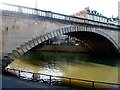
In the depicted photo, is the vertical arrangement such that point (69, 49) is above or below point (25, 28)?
below

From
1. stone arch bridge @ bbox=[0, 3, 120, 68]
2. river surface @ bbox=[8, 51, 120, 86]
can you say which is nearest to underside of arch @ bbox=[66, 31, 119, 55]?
river surface @ bbox=[8, 51, 120, 86]

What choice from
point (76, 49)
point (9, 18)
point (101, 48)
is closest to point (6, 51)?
point (9, 18)

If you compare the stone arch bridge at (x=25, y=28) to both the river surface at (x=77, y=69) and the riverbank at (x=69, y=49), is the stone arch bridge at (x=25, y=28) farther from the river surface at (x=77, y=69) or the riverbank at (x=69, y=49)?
the riverbank at (x=69, y=49)

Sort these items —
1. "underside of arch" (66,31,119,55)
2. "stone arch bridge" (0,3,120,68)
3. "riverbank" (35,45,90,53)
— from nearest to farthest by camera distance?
"stone arch bridge" (0,3,120,68) < "underside of arch" (66,31,119,55) < "riverbank" (35,45,90,53)

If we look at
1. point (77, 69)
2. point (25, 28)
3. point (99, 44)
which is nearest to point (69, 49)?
point (99, 44)

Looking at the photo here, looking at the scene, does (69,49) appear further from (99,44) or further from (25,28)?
(25,28)

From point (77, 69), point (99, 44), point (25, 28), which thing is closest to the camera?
point (25, 28)

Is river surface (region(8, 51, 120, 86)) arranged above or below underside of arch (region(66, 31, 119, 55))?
below

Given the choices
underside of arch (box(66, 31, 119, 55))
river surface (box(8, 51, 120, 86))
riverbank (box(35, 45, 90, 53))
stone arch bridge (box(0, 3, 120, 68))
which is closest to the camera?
stone arch bridge (box(0, 3, 120, 68))

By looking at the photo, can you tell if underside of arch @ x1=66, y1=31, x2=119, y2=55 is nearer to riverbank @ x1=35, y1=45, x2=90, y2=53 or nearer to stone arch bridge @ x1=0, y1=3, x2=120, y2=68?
Result: riverbank @ x1=35, y1=45, x2=90, y2=53

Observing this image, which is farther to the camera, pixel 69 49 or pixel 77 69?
pixel 69 49

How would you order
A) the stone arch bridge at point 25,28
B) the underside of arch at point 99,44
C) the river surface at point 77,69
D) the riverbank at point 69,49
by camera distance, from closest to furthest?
the stone arch bridge at point 25,28, the river surface at point 77,69, the underside of arch at point 99,44, the riverbank at point 69,49

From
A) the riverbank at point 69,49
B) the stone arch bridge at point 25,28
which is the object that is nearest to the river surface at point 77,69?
the stone arch bridge at point 25,28

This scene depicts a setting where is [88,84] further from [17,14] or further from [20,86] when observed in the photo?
[17,14]
